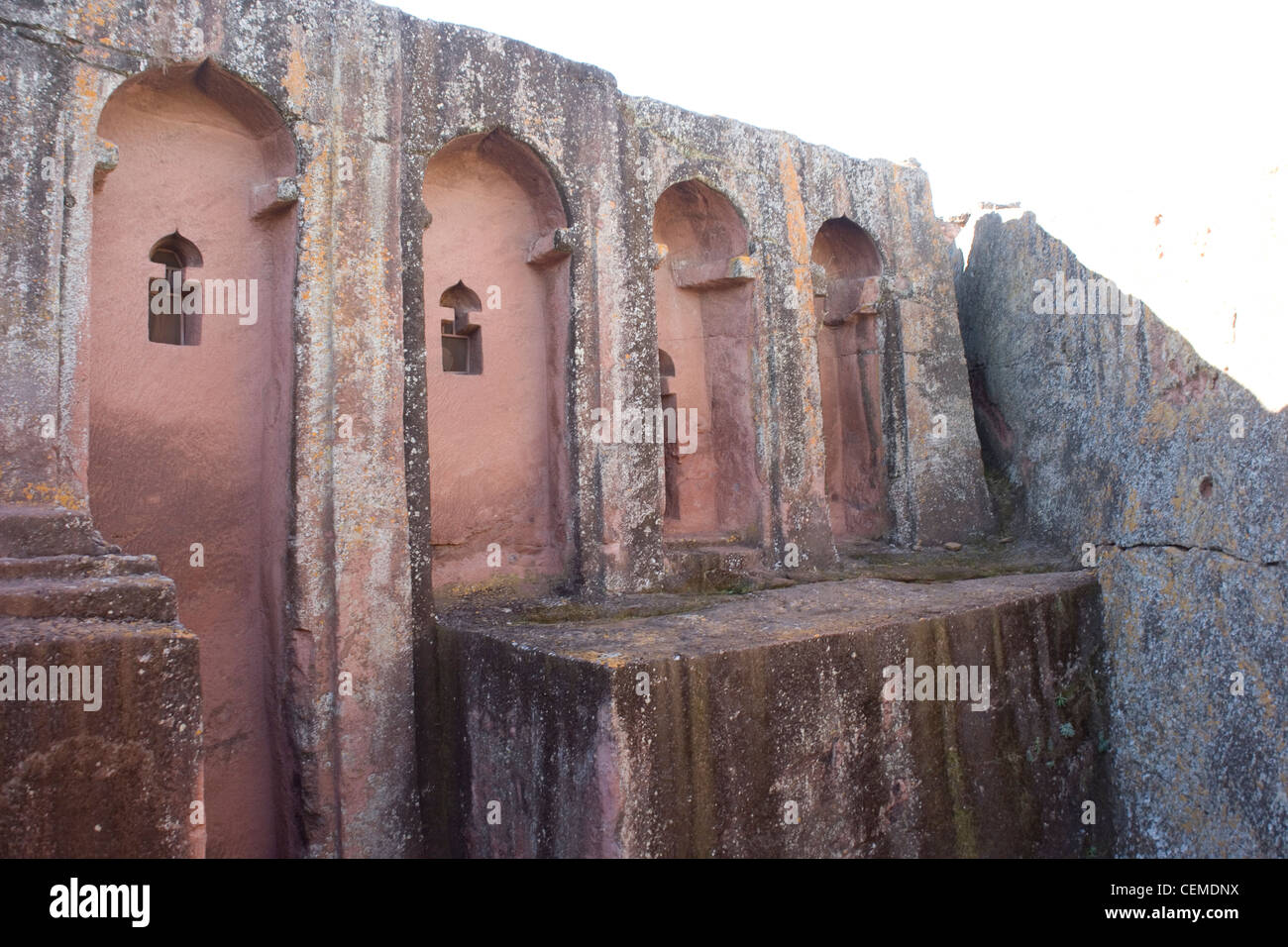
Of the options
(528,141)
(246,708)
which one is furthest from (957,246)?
(246,708)

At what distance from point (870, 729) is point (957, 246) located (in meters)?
5.76

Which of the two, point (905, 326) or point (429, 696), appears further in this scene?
point (905, 326)

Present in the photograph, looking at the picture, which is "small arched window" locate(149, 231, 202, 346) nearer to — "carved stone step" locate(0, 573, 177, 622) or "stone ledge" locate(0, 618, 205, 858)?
"carved stone step" locate(0, 573, 177, 622)

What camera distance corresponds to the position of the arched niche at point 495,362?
594cm

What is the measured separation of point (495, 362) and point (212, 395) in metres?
1.73

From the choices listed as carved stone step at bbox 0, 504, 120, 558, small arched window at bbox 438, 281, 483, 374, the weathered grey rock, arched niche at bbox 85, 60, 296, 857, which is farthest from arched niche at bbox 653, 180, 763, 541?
carved stone step at bbox 0, 504, 120, 558

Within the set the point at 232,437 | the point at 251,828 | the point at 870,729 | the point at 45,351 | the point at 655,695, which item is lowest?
the point at 251,828

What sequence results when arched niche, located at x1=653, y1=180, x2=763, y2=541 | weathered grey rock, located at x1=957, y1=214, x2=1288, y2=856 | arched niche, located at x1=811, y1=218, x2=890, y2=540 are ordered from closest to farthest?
1. weathered grey rock, located at x1=957, y1=214, x2=1288, y2=856
2. arched niche, located at x1=653, y1=180, x2=763, y2=541
3. arched niche, located at x1=811, y1=218, x2=890, y2=540

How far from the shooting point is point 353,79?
534 centimetres

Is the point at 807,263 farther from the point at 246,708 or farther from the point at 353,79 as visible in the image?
the point at 246,708

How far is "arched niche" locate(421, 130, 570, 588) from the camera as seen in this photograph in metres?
5.94

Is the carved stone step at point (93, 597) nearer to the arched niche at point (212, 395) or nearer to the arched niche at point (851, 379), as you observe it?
the arched niche at point (212, 395)

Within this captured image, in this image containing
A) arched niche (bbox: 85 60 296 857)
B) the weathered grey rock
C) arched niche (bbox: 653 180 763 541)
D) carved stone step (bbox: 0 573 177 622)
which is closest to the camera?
carved stone step (bbox: 0 573 177 622)

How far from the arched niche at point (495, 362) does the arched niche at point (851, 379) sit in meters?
2.70
